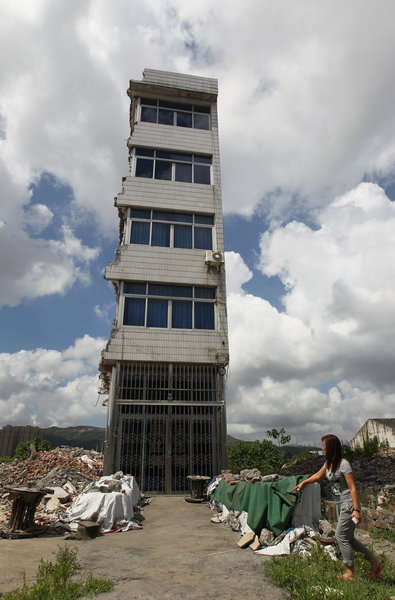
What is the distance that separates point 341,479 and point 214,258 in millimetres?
11296

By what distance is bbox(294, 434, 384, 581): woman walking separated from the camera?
13.7 ft

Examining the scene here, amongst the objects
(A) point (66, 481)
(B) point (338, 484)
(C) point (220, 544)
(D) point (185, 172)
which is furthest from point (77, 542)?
(D) point (185, 172)

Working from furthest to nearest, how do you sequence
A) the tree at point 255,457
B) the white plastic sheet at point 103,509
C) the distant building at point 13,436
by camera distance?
the distant building at point 13,436
the tree at point 255,457
the white plastic sheet at point 103,509

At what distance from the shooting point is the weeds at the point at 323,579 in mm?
3594

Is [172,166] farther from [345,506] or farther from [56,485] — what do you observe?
[345,506]

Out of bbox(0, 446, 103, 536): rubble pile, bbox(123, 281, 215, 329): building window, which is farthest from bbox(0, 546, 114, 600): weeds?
bbox(123, 281, 215, 329): building window

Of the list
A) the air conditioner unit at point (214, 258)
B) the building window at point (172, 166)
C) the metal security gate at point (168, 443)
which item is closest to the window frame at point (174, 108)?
the building window at point (172, 166)

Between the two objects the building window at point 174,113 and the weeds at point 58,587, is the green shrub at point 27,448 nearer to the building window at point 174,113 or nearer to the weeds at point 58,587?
the weeds at point 58,587

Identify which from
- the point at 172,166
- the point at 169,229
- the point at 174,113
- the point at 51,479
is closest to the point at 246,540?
the point at 51,479

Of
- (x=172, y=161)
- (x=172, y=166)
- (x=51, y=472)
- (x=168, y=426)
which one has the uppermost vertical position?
(x=172, y=161)

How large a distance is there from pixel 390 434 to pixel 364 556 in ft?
103

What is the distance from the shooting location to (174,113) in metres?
17.8

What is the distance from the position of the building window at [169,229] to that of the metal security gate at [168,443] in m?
6.73

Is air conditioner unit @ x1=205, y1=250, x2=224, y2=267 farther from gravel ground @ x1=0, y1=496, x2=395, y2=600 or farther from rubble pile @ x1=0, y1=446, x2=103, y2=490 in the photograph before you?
gravel ground @ x1=0, y1=496, x2=395, y2=600
